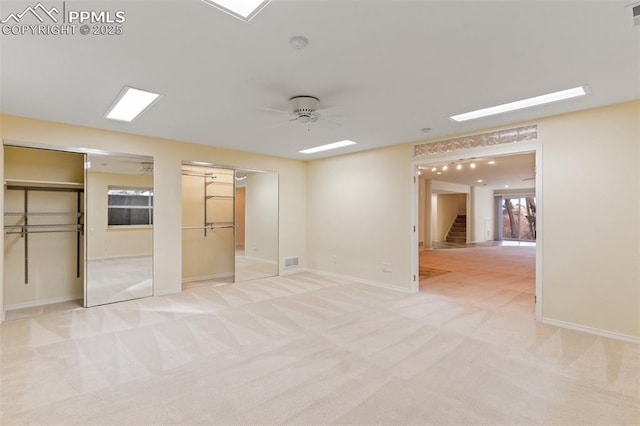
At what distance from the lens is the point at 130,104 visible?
3.47m

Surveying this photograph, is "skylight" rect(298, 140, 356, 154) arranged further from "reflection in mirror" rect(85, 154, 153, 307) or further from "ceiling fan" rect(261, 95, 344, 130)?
"reflection in mirror" rect(85, 154, 153, 307)

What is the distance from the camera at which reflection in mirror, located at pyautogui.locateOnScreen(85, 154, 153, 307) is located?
4453 mm

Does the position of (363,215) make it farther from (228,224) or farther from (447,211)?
(447,211)

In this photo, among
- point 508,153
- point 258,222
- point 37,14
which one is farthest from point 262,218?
point 37,14

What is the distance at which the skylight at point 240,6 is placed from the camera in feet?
5.75

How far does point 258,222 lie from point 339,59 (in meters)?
4.74

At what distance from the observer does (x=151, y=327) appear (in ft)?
11.8

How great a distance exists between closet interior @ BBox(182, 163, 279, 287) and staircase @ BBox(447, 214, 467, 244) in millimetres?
10362

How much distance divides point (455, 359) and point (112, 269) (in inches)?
189

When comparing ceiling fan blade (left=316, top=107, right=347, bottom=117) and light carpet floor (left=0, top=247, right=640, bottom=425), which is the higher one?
ceiling fan blade (left=316, top=107, right=347, bottom=117)

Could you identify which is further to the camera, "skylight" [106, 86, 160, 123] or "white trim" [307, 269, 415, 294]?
"white trim" [307, 269, 415, 294]

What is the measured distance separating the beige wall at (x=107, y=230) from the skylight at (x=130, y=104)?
44.2 inches

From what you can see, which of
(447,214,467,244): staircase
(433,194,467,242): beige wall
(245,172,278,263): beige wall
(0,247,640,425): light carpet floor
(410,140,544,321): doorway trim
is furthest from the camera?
(433,194,467,242): beige wall

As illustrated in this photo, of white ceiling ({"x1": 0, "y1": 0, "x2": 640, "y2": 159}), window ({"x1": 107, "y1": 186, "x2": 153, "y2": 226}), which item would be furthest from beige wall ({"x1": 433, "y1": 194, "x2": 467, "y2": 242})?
window ({"x1": 107, "y1": 186, "x2": 153, "y2": 226})
